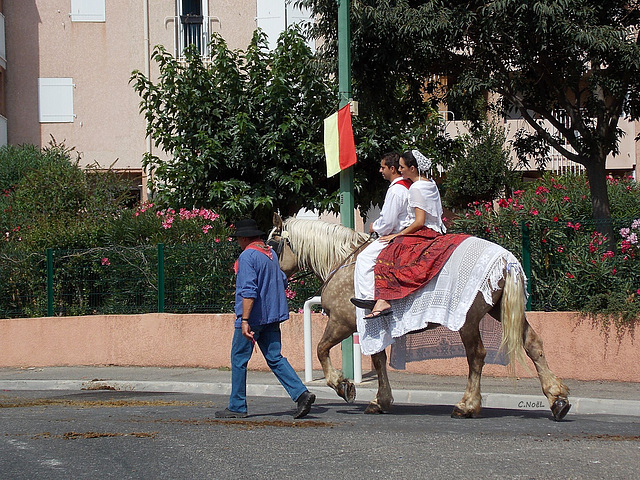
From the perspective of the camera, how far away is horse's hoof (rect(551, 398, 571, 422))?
7.43 metres

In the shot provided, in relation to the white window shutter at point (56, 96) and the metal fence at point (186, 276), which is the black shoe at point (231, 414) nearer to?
the metal fence at point (186, 276)

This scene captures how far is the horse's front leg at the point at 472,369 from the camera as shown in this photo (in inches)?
306

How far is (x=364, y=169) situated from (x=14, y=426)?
10.1 meters

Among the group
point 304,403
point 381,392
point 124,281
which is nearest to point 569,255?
point 381,392

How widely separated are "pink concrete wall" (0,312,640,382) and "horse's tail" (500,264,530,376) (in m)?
3.22

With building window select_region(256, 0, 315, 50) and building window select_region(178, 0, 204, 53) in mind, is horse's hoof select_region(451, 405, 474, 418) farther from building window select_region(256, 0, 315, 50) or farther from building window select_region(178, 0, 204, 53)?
building window select_region(178, 0, 204, 53)

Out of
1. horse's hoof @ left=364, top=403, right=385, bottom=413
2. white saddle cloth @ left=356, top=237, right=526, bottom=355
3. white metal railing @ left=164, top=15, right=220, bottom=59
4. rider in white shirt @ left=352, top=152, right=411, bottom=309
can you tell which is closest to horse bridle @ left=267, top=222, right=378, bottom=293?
rider in white shirt @ left=352, top=152, right=411, bottom=309

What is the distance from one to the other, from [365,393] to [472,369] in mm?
2355

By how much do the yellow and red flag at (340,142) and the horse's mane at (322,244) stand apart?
1972 mm

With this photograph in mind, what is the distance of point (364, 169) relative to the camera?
16141 mm

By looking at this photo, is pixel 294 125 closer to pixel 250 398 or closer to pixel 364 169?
pixel 364 169

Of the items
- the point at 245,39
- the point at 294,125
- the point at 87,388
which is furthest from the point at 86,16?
the point at 87,388

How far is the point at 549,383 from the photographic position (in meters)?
7.60

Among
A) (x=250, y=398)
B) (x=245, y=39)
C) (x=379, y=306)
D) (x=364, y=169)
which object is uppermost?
(x=245, y=39)
